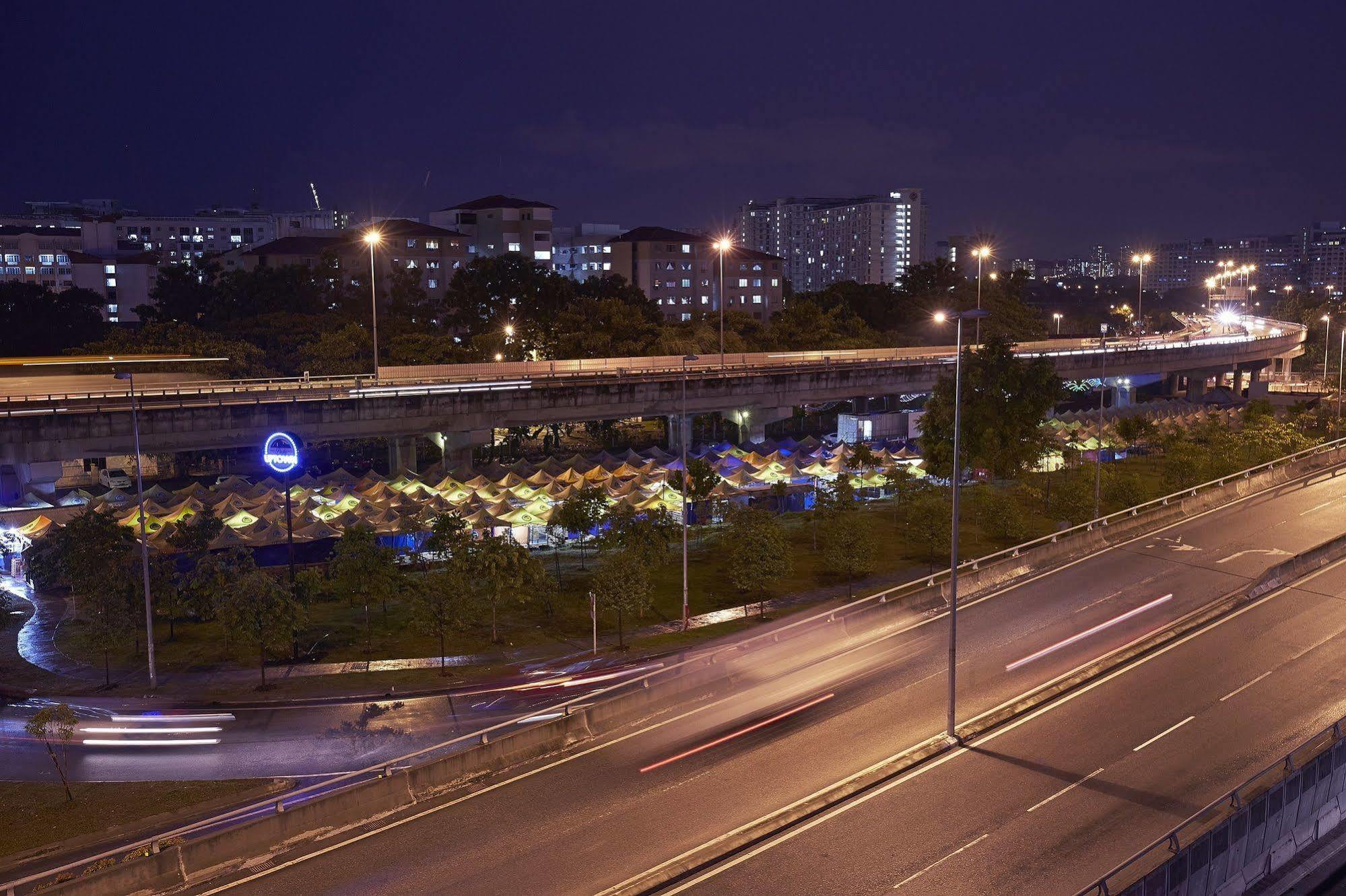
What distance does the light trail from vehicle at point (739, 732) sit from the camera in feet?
61.5

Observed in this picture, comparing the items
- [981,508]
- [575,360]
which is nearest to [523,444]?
[575,360]

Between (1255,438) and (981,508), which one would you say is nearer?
(981,508)

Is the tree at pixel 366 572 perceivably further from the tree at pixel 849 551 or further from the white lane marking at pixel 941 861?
the white lane marking at pixel 941 861

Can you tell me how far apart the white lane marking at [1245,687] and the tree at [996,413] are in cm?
2110

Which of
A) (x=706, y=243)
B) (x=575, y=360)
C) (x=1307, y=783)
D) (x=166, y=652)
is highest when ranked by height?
(x=706, y=243)

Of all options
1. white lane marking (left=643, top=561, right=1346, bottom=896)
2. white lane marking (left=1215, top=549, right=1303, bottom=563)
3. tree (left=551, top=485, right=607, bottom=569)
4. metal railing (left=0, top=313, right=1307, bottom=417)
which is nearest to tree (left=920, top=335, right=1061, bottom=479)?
metal railing (left=0, top=313, right=1307, bottom=417)

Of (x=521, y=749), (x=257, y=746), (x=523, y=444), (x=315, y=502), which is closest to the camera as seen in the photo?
(x=521, y=749)

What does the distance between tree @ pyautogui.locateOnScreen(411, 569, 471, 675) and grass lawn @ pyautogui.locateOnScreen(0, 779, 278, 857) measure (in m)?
8.15

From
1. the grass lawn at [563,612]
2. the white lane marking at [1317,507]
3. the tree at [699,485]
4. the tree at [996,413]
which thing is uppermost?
the tree at [996,413]

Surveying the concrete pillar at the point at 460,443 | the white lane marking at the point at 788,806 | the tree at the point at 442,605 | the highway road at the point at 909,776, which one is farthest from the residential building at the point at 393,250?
the white lane marking at the point at 788,806

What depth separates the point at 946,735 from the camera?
770 inches

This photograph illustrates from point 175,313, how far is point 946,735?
74.3 metres

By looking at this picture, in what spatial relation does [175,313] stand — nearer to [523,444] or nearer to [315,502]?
[523,444]

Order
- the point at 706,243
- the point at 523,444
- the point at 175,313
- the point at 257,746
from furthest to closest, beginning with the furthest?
the point at 706,243 < the point at 175,313 < the point at 523,444 < the point at 257,746
